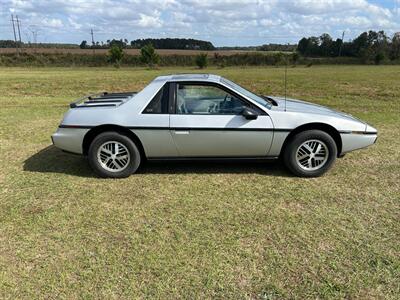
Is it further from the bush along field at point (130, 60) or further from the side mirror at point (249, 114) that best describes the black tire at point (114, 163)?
the bush along field at point (130, 60)

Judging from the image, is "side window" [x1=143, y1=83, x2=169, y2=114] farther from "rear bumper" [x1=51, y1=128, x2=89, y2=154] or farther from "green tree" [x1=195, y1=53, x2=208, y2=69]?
"green tree" [x1=195, y1=53, x2=208, y2=69]

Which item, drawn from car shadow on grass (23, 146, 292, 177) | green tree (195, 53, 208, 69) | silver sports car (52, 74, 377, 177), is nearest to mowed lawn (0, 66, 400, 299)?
car shadow on grass (23, 146, 292, 177)

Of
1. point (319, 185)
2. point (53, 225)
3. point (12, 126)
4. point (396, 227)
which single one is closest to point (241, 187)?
point (319, 185)

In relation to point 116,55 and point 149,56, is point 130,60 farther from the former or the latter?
point 149,56

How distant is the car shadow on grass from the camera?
16.4 ft

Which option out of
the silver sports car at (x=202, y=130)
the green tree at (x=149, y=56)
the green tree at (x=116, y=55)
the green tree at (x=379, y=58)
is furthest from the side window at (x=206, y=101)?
the green tree at (x=379, y=58)

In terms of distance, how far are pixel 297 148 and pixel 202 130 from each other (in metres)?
1.29

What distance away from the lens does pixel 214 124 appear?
15.0 feet

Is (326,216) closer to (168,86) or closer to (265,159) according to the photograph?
(265,159)

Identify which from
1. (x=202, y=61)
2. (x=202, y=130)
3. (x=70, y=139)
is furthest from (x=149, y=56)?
(x=202, y=130)

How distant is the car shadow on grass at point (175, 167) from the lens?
16.4 ft

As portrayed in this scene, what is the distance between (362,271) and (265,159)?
2214 millimetres

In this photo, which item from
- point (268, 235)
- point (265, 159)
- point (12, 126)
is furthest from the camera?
point (12, 126)

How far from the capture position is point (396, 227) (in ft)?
11.4
